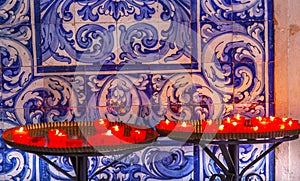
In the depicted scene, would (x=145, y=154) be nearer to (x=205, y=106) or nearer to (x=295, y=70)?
(x=205, y=106)

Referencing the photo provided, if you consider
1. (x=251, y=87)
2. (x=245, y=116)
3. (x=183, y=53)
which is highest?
(x=183, y=53)

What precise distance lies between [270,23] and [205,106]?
2.16ft

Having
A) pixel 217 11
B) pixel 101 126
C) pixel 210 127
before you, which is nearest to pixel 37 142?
pixel 101 126

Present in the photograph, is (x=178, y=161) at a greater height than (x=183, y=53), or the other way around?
(x=183, y=53)

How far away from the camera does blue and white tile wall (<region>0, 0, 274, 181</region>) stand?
2846mm

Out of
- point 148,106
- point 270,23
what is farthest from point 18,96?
point 270,23

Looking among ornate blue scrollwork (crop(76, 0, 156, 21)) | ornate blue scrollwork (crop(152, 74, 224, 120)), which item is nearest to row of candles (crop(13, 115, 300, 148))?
A: ornate blue scrollwork (crop(152, 74, 224, 120))

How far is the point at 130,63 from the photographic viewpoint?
287 cm

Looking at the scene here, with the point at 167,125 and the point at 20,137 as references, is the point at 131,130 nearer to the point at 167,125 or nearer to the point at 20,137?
the point at 167,125

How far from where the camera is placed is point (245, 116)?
2.91 metres

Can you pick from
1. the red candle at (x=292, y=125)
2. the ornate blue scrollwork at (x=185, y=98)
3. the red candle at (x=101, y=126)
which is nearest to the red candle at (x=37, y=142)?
the red candle at (x=101, y=126)

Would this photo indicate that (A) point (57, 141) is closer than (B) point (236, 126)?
Yes

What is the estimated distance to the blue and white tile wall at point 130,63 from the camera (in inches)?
112

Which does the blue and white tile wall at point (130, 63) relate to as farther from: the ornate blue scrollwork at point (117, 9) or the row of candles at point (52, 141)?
the row of candles at point (52, 141)
